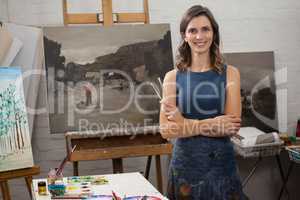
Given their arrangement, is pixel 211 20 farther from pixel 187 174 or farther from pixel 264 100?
pixel 264 100

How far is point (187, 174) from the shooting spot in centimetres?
186

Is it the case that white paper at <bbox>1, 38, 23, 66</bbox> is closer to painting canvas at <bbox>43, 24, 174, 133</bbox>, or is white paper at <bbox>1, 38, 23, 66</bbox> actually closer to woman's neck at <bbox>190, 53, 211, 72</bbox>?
painting canvas at <bbox>43, 24, 174, 133</bbox>

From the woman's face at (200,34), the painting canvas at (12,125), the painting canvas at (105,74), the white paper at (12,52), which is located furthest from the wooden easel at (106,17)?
the woman's face at (200,34)

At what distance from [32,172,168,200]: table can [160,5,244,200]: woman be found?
0.39ft

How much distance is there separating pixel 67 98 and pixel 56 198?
5.57 feet

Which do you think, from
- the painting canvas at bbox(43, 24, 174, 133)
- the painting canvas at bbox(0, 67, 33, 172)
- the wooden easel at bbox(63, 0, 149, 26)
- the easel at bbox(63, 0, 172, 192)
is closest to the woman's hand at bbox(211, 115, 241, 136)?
the easel at bbox(63, 0, 172, 192)

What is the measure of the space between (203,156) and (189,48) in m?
0.51

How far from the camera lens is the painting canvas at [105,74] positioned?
3459 millimetres

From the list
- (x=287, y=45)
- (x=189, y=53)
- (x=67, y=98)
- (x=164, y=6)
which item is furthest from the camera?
(x=287, y=45)

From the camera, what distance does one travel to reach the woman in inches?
72.4

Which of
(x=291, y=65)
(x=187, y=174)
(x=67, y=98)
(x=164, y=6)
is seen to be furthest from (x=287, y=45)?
(x=187, y=174)

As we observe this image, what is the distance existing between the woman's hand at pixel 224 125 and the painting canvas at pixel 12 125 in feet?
4.92

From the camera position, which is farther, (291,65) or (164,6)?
(291,65)

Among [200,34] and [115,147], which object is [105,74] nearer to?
[115,147]
